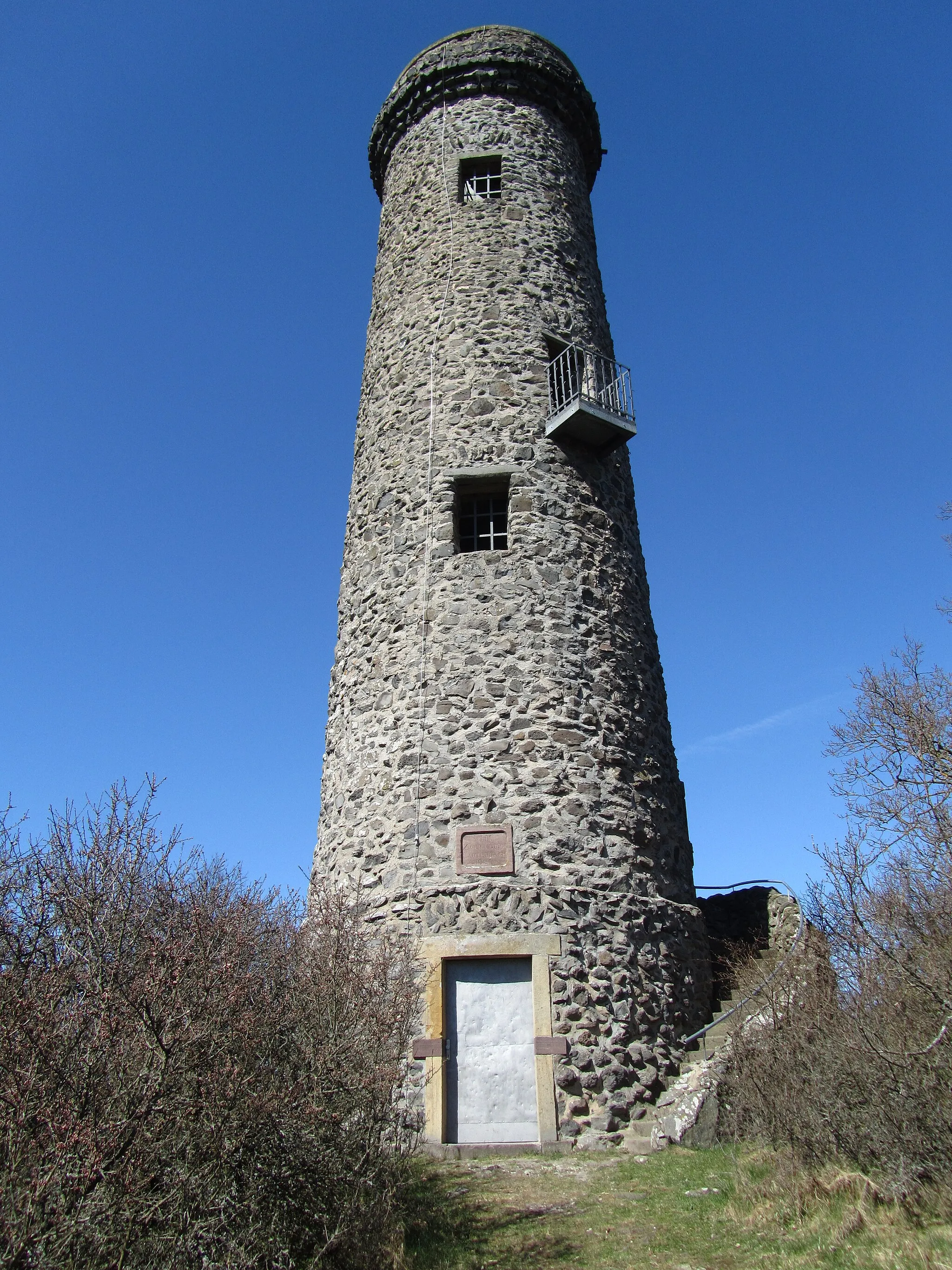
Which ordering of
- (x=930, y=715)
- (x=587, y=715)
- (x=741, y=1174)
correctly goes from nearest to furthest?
1. (x=741, y=1174)
2. (x=587, y=715)
3. (x=930, y=715)

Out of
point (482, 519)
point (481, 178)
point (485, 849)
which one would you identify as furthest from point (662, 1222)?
point (481, 178)

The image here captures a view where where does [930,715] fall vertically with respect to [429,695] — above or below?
above

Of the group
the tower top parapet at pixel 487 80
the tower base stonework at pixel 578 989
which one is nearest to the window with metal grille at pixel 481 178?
the tower top parapet at pixel 487 80

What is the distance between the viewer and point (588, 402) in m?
10.6

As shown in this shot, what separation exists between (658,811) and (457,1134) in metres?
3.70

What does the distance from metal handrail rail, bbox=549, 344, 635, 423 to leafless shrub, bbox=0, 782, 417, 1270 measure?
282 inches

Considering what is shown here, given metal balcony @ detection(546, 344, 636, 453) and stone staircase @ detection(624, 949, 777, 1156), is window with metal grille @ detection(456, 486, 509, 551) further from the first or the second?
stone staircase @ detection(624, 949, 777, 1156)

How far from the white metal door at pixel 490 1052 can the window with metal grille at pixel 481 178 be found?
10.3 metres

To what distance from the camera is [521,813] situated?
8.81 metres

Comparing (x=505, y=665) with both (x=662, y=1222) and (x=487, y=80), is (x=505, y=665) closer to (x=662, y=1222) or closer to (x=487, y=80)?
(x=662, y=1222)

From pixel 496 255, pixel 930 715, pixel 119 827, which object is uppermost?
pixel 496 255

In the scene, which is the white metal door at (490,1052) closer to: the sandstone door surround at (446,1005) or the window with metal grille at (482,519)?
the sandstone door surround at (446,1005)

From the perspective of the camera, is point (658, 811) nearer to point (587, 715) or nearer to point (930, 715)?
point (587, 715)

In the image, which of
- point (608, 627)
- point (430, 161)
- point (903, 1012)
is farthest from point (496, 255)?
point (903, 1012)
